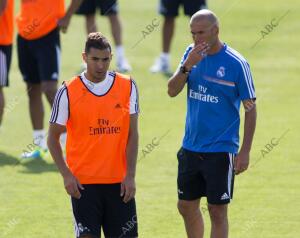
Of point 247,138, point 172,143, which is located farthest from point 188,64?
point 172,143

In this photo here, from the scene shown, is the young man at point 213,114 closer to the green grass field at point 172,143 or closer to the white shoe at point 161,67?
the green grass field at point 172,143

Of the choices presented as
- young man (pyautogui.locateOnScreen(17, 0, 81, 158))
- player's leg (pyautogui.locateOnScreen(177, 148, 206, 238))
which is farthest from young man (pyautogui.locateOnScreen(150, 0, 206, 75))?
player's leg (pyautogui.locateOnScreen(177, 148, 206, 238))

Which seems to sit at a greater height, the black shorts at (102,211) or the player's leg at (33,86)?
the black shorts at (102,211)

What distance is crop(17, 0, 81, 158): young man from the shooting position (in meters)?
13.4

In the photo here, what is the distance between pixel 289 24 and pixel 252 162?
28.0 feet

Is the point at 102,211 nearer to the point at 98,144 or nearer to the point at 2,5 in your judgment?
the point at 98,144

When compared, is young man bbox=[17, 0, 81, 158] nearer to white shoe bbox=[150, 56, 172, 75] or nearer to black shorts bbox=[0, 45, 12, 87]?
black shorts bbox=[0, 45, 12, 87]

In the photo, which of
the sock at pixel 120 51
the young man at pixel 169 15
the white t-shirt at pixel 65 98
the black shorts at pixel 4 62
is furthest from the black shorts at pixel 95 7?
the white t-shirt at pixel 65 98

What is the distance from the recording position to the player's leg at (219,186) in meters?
8.96

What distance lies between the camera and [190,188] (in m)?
9.17

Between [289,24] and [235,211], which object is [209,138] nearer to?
[235,211]

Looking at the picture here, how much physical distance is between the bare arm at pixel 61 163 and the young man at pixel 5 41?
210 inches

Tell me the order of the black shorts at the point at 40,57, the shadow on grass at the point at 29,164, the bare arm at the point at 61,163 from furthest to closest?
1. the black shorts at the point at 40,57
2. the shadow on grass at the point at 29,164
3. the bare arm at the point at 61,163

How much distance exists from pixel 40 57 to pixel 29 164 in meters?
1.41
